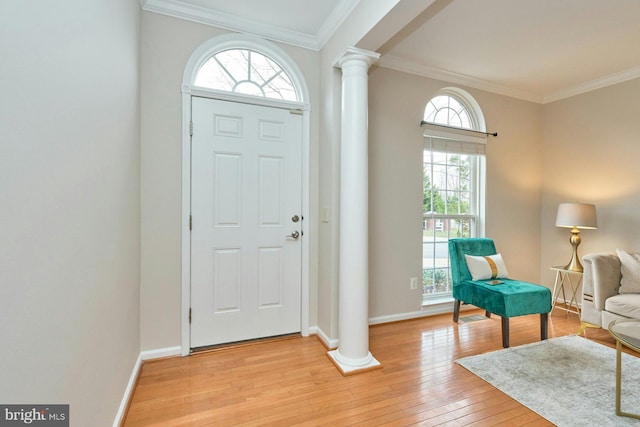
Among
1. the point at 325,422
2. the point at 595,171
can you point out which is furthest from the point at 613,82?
the point at 325,422

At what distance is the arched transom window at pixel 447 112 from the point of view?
3.40 m

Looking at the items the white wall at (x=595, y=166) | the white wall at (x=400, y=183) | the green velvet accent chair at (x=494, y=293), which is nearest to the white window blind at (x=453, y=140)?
the white wall at (x=400, y=183)

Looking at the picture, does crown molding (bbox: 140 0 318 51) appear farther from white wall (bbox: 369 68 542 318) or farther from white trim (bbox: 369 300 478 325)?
white trim (bbox: 369 300 478 325)

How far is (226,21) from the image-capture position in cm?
240

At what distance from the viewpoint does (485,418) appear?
1.67m

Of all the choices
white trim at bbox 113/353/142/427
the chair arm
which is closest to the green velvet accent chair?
the chair arm

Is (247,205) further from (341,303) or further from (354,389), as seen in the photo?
(354,389)

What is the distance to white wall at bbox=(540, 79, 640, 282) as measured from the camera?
3.17 meters

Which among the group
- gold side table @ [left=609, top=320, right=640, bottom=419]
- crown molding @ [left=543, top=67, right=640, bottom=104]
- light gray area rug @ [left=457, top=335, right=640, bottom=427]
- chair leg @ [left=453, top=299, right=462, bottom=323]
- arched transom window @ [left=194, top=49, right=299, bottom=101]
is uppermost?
crown molding @ [left=543, top=67, right=640, bottom=104]

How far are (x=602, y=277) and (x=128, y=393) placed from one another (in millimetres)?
3798

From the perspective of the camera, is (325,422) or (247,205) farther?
(247,205)

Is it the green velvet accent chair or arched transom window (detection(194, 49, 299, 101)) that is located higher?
arched transom window (detection(194, 49, 299, 101))

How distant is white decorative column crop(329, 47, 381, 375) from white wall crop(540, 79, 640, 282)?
301 centimetres

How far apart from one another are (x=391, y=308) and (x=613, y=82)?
137 inches
